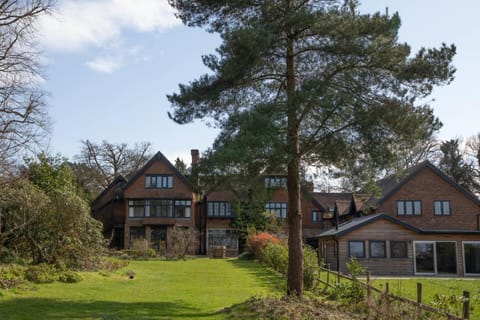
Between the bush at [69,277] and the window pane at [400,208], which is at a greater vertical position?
the window pane at [400,208]

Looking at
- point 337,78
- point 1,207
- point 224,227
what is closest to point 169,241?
point 224,227

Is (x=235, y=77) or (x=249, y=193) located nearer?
(x=235, y=77)

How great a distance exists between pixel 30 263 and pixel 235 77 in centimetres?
1259

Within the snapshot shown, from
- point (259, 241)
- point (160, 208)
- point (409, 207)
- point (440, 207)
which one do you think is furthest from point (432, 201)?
point (160, 208)

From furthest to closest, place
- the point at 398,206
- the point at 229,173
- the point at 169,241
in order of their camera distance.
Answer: the point at 169,241
the point at 398,206
the point at 229,173

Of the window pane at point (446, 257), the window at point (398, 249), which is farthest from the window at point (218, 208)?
the window pane at point (446, 257)

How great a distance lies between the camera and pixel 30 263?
20781mm

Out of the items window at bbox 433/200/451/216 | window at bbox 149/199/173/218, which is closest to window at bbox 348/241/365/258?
window at bbox 433/200/451/216

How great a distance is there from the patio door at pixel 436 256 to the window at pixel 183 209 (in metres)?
21.3

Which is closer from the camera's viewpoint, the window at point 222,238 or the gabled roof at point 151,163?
the gabled roof at point 151,163

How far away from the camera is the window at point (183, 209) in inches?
1769

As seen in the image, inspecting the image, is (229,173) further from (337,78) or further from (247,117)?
(337,78)

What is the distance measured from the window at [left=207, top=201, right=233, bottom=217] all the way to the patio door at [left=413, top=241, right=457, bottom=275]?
67.6ft

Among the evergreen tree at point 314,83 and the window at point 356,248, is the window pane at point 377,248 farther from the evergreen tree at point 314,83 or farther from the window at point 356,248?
the evergreen tree at point 314,83
